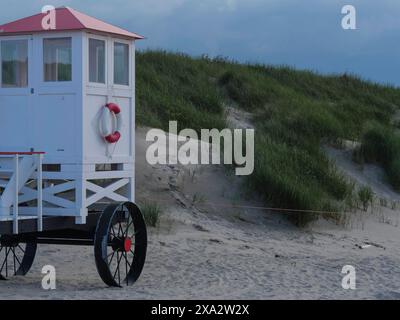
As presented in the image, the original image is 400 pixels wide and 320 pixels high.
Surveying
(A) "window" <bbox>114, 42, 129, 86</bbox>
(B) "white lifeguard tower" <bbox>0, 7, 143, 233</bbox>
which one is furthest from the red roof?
(A) "window" <bbox>114, 42, 129, 86</bbox>

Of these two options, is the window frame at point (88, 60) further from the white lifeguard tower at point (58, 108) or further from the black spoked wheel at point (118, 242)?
the black spoked wheel at point (118, 242)

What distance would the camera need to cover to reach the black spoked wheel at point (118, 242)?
33.7ft

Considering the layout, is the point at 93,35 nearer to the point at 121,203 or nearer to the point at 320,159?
the point at 121,203

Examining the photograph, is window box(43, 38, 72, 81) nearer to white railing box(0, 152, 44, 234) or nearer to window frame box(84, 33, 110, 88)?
window frame box(84, 33, 110, 88)

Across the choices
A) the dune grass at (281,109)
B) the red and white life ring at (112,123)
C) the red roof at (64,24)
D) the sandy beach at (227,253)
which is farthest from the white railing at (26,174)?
the dune grass at (281,109)

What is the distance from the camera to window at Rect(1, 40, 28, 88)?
10.9m

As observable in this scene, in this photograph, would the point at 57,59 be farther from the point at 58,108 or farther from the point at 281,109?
the point at 281,109

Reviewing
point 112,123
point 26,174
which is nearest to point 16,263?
point 26,174

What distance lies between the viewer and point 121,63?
1140 centimetres

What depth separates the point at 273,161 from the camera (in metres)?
19.0

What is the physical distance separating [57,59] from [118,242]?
242 centimetres

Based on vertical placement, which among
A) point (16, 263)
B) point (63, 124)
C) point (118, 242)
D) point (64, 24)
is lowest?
point (16, 263)

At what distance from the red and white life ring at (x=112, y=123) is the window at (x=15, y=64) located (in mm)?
1059

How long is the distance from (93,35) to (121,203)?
212 cm
